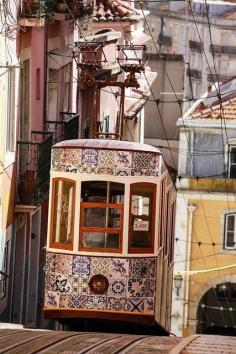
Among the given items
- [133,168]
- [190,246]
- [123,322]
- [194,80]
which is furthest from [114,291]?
[194,80]

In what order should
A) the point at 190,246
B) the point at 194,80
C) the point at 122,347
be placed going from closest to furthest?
the point at 122,347 < the point at 190,246 < the point at 194,80

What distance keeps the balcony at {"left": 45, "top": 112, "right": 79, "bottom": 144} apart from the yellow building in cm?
1151

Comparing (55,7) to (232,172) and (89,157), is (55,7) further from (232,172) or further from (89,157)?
(232,172)

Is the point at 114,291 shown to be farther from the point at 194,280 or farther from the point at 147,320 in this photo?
the point at 194,280

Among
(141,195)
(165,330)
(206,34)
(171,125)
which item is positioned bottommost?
(165,330)

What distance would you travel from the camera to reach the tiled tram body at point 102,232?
1878cm

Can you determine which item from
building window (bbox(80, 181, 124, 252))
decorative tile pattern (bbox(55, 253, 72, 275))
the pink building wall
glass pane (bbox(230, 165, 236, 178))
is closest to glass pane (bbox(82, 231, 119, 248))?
building window (bbox(80, 181, 124, 252))

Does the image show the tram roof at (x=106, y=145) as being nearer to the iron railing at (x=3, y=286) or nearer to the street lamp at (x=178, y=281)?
the iron railing at (x=3, y=286)

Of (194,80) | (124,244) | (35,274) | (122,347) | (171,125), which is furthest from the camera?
(194,80)

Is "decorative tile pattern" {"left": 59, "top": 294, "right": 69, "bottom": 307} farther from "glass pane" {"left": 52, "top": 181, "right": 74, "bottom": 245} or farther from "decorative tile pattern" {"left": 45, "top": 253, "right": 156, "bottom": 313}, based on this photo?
"glass pane" {"left": 52, "top": 181, "right": 74, "bottom": 245}

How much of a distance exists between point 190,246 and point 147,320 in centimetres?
1814

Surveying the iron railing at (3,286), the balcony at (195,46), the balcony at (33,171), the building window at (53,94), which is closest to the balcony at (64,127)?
the building window at (53,94)

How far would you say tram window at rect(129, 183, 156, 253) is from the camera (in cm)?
1886

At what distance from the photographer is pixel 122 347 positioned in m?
12.3
